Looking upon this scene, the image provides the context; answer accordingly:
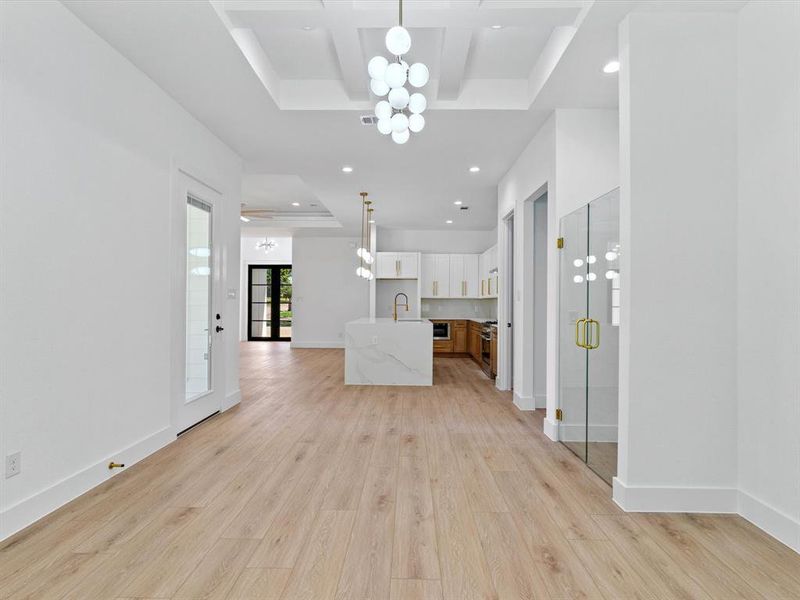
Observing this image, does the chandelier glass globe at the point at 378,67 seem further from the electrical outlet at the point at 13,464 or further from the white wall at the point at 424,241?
the white wall at the point at 424,241

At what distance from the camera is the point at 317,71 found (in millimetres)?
3719

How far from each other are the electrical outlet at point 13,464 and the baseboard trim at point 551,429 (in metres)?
3.55

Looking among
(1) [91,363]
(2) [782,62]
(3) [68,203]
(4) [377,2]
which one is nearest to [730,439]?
(2) [782,62]

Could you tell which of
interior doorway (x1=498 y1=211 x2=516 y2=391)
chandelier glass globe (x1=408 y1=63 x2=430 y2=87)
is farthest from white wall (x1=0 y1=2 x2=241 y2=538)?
interior doorway (x1=498 y1=211 x2=516 y2=391)

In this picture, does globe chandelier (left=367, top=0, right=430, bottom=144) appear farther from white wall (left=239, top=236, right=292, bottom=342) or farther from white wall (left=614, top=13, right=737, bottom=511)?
white wall (left=239, top=236, right=292, bottom=342)

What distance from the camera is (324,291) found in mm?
10852

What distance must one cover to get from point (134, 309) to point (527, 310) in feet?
12.1

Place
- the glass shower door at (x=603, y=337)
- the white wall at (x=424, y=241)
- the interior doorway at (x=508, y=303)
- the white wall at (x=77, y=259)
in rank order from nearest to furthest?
→ the white wall at (x=77, y=259) → the glass shower door at (x=603, y=337) → the interior doorway at (x=508, y=303) → the white wall at (x=424, y=241)

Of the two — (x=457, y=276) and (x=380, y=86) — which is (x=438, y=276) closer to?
(x=457, y=276)

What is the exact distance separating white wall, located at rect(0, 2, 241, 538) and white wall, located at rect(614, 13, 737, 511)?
10.5 feet

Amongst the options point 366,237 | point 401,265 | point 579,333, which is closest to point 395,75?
point 579,333

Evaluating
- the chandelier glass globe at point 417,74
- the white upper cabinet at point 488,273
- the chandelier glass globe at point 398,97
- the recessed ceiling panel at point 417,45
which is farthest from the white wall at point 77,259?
the white upper cabinet at point 488,273

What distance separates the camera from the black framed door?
12.9 metres

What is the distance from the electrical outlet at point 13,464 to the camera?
216 cm
